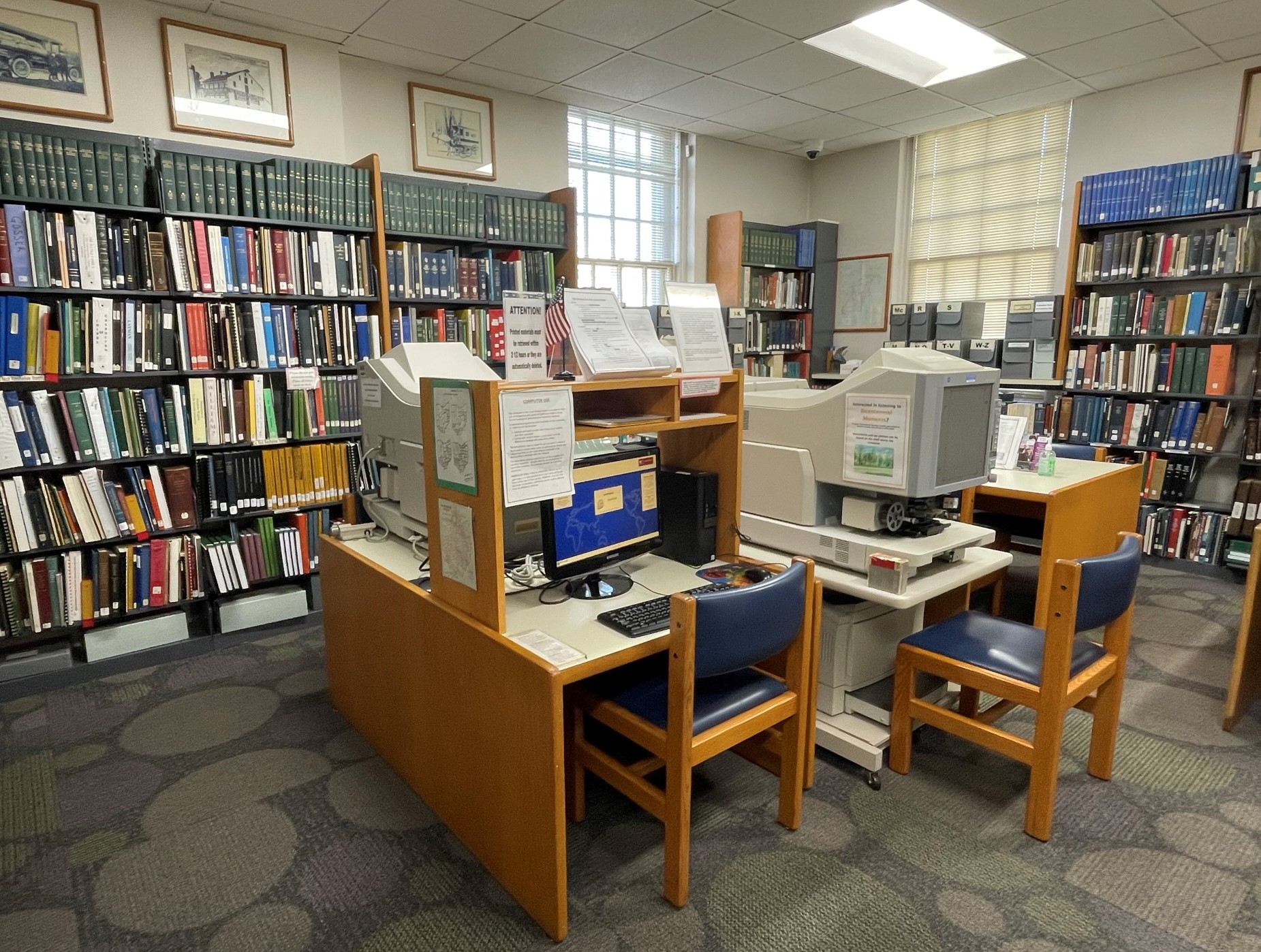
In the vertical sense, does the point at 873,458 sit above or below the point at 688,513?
above

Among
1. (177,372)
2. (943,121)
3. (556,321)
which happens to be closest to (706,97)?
(943,121)

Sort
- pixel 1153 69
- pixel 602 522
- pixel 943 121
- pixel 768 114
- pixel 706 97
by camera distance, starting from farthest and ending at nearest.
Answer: pixel 943 121, pixel 768 114, pixel 706 97, pixel 1153 69, pixel 602 522

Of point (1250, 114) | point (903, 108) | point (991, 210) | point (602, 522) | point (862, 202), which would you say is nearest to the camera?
point (602, 522)

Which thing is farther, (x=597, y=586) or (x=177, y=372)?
(x=177, y=372)

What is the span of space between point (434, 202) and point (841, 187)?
3.80 meters

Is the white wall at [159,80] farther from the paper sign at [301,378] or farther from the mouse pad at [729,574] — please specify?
the mouse pad at [729,574]

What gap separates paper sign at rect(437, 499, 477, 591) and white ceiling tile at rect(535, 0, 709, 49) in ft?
8.76

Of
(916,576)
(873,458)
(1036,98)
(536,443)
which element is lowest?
(916,576)

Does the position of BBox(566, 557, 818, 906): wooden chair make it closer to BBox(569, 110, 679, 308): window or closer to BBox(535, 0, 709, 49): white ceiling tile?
BBox(535, 0, 709, 49): white ceiling tile

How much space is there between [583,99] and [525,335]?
3655 mm

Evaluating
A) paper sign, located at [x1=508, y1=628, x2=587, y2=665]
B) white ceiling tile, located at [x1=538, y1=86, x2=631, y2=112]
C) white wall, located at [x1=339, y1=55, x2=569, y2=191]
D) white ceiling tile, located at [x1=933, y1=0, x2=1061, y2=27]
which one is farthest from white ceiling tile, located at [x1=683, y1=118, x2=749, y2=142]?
paper sign, located at [x1=508, y1=628, x2=587, y2=665]

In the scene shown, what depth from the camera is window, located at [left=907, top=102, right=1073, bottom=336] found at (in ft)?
16.6

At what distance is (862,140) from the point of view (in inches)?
226

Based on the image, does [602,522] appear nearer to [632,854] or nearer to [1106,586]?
[632,854]
